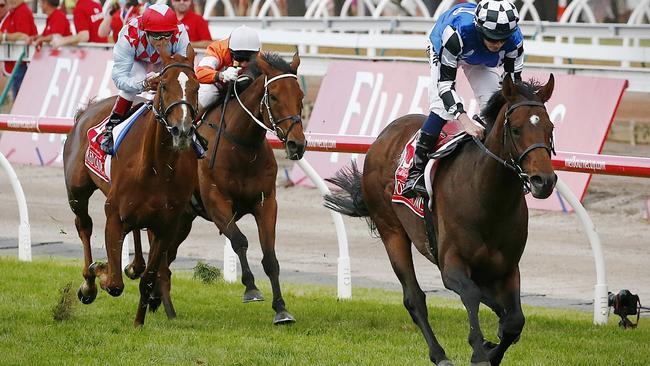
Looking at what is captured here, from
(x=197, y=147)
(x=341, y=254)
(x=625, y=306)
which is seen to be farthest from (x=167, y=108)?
(x=625, y=306)

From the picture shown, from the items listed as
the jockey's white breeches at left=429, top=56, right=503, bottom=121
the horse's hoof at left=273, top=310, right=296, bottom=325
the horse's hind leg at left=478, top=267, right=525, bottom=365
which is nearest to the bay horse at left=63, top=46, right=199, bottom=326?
the horse's hoof at left=273, top=310, right=296, bottom=325

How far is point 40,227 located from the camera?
41.2 feet

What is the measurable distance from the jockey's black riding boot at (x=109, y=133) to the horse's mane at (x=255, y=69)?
0.92 m

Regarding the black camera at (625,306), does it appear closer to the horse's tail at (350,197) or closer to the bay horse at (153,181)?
the horse's tail at (350,197)

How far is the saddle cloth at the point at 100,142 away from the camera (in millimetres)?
8102

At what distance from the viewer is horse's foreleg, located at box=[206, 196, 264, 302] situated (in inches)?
332

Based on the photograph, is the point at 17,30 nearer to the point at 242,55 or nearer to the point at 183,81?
the point at 242,55

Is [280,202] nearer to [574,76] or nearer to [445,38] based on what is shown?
[574,76]

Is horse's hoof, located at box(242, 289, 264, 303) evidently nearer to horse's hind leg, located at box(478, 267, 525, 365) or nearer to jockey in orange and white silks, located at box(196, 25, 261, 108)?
jockey in orange and white silks, located at box(196, 25, 261, 108)

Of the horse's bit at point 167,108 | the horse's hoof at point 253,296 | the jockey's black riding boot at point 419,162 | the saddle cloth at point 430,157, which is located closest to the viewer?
the saddle cloth at point 430,157

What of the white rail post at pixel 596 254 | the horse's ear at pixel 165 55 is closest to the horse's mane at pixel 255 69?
the horse's ear at pixel 165 55

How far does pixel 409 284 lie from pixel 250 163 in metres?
1.87

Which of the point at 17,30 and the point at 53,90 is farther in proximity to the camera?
the point at 17,30

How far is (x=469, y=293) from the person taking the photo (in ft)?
20.7
